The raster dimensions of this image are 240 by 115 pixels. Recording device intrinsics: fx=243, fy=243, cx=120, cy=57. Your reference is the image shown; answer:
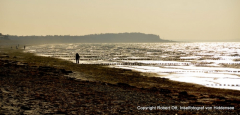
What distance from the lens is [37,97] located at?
12.7m

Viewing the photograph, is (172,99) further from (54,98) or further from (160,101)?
(54,98)

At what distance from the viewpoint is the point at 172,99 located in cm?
→ 1441

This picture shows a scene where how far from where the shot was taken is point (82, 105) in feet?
38.4

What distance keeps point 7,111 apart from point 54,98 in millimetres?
3315

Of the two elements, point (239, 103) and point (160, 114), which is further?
point (239, 103)

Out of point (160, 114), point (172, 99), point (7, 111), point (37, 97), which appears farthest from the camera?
point (172, 99)

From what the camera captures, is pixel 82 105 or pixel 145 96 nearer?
pixel 82 105

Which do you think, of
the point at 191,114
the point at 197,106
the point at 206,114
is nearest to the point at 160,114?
the point at 191,114

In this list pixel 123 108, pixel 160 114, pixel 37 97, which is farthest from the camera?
pixel 37 97

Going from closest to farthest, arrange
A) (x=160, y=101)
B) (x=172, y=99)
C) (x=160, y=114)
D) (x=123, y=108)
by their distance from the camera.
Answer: (x=160, y=114) → (x=123, y=108) → (x=160, y=101) → (x=172, y=99)

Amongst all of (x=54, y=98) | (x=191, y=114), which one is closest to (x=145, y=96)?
(x=191, y=114)

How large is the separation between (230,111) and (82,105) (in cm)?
724

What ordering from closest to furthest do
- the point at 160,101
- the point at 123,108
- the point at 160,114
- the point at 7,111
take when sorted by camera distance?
the point at 7,111, the point at 160,114, the point at 123,108, the point at 160,101

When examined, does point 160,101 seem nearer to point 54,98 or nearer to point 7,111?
point 54,98
